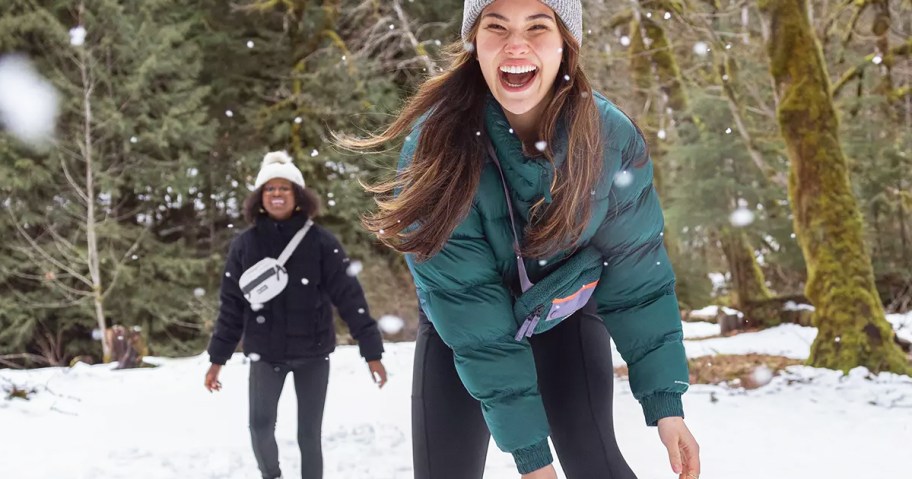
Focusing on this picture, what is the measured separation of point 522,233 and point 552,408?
630 millimetres

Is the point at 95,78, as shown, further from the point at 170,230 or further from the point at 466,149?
the point at 466,149

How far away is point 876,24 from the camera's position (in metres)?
9.75

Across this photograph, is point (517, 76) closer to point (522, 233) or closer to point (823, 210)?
point (522, 233)

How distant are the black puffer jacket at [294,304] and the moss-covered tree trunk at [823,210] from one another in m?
5.03

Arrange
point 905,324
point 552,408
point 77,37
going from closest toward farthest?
1. point 552,408
2. point 905,324
3. point 77,37

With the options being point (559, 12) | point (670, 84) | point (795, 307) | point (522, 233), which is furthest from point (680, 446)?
point (670, 84)

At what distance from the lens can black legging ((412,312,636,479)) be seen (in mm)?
2340

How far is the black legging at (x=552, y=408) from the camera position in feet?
7.68

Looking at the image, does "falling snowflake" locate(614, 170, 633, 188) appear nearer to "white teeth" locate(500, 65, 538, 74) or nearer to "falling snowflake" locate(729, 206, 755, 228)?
"white teeth" locate(500, 65, 538, 74)

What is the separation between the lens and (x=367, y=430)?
23.0ft

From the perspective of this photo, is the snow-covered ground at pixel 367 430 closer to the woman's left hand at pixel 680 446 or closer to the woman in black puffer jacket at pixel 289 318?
the woman in black puffer jacket at pixel 289 318

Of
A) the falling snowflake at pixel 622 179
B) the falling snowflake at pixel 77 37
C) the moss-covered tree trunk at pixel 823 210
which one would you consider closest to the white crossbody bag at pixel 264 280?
the falling snowflake at pixel 622 179

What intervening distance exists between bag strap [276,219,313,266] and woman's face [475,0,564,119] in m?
2.72

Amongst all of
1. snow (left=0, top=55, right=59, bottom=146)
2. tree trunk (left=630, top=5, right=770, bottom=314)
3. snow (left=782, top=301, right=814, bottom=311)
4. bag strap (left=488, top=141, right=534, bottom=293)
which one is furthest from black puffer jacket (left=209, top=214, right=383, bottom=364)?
snow (left=0, top=55, right=59, bottom=146)
